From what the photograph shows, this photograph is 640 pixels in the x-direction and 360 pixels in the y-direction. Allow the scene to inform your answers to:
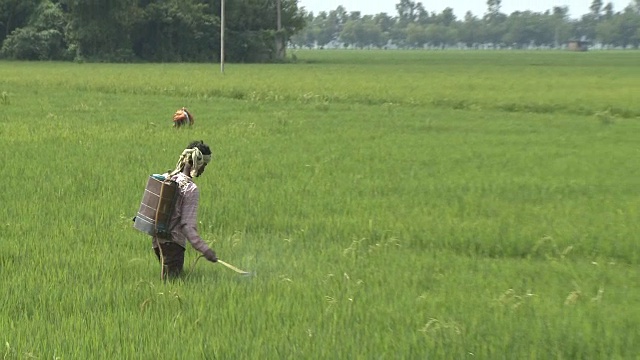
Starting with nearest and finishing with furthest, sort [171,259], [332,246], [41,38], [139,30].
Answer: [171,259]
[332,246]
[41,38]
[139,30]

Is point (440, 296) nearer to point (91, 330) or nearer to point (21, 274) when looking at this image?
point (91, 330)

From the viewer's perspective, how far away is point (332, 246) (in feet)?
23.0

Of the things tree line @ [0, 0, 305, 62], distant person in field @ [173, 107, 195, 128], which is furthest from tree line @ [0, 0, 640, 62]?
distant person in field @ [173, 107, 195, 128]

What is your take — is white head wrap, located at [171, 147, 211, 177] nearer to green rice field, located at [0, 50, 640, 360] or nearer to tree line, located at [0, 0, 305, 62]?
green rice field, located at [0, 50, 640, 360]

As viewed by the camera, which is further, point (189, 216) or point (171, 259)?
point (171, 259)

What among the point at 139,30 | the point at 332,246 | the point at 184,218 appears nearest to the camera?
the point at 184,218

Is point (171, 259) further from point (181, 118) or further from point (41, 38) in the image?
point (41, 38)

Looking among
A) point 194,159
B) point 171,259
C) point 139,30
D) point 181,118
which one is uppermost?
point 194,159

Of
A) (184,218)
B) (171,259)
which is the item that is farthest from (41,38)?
(184,218)

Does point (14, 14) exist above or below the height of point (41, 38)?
above

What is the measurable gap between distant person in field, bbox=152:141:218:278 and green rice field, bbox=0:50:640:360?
14 centimetres

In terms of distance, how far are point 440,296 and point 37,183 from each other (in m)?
5.51

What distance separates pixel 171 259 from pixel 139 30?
57406 mm

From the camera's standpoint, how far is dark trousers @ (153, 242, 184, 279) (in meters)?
5.62
